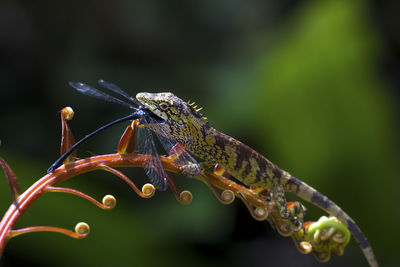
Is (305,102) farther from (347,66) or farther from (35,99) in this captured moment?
(35,99)

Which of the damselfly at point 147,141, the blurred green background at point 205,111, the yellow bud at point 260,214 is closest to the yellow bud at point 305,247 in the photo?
the yellow bud at point 260,214

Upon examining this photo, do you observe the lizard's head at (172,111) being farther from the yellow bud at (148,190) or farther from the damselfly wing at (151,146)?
the yellow bud at (148,190)

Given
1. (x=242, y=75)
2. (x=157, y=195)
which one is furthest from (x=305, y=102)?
(x=157, y=195)

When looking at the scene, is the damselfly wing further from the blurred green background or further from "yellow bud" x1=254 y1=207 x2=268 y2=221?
the blurred green background

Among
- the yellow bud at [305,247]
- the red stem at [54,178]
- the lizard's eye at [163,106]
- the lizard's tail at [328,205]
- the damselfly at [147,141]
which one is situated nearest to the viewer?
the red stem at [54,178]

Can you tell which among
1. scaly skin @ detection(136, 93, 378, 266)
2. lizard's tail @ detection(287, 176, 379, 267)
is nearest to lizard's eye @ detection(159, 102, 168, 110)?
scaly skin @ detection(136, 93, 378, 266)

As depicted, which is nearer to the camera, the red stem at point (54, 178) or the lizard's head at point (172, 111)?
the red stem at point (54, 178)
